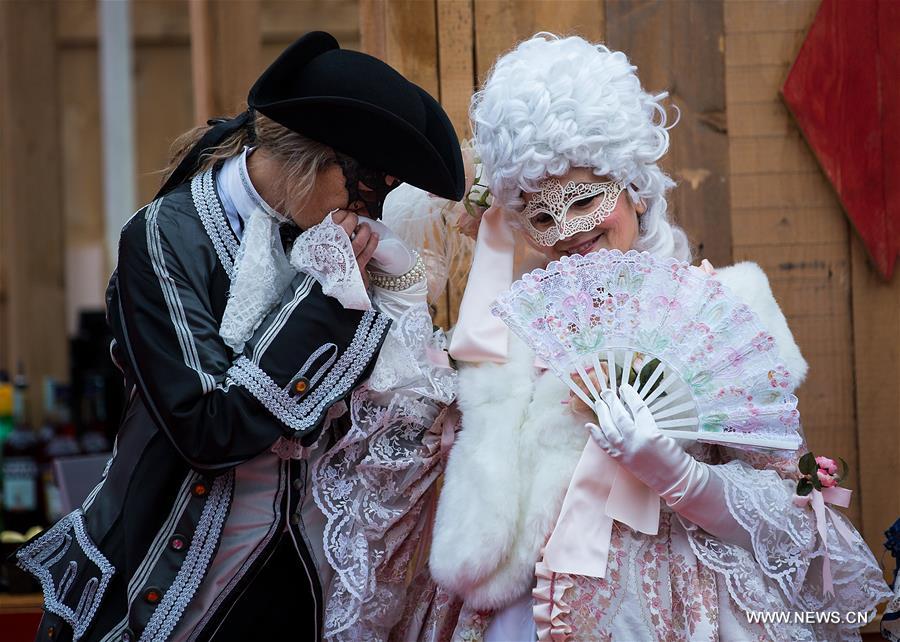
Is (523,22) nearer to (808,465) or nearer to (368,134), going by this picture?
(368,134)

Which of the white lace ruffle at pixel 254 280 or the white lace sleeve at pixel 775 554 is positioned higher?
the white lace ruffle at pixel 254 280

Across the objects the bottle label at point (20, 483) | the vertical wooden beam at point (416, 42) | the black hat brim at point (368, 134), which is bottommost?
the bottle label at point (20, 483)

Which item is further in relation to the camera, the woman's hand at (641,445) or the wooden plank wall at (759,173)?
the wooden plank wall at (759,173)

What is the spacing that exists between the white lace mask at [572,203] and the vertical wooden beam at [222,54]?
A: 189 cm

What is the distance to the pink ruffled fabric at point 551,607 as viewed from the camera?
1.98 metres

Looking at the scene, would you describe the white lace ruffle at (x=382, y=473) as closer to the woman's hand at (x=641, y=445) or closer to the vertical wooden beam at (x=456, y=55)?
the woman's hand at (x=641, y=445)

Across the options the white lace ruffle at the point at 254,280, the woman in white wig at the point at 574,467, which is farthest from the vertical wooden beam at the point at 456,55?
the white lace ruffle at the point at 254,280

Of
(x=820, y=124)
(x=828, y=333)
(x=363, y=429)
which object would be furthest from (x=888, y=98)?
(x=363, y=429)

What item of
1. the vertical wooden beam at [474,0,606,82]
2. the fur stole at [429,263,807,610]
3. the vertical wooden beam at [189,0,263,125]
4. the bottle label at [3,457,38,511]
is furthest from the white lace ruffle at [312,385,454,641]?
the bottle label at [3,457,38,511]

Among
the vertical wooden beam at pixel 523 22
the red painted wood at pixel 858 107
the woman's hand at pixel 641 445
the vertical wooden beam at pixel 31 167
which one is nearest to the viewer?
the woman's hand at pixel 641 445

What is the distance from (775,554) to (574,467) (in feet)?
1.32

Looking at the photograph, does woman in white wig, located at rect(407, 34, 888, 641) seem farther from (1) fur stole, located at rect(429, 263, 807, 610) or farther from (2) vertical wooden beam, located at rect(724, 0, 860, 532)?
(2) vertical wooden beam, located at rect(724, 0, 860, 532)

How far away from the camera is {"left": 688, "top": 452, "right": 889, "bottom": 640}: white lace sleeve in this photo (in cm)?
200
